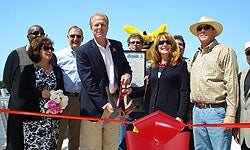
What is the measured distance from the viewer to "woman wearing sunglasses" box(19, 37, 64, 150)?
150 inches

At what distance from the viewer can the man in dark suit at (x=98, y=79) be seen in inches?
147

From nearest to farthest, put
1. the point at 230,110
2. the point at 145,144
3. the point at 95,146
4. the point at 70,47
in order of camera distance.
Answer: the point at 145,144 → the point at 230,110 → the point at 95,146 → the point at 70,47

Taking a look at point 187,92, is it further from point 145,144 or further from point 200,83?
point 145,144

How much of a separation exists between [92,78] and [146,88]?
31.2 inches

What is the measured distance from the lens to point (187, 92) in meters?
3.90

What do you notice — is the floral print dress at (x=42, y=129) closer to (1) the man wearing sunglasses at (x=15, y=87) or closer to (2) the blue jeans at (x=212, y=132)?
(1) the man wearing sunglasses at (x=15, y=87)

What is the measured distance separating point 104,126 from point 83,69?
0.76 m

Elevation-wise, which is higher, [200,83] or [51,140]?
[200,83]

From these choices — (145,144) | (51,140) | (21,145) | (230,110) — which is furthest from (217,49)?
(21,145)

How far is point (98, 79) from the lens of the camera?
3.79m

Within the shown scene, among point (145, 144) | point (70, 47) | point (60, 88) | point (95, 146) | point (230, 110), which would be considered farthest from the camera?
point (70, 47)

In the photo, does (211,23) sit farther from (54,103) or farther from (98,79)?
(54,103)

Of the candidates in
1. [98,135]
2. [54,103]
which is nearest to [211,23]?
[98,135]

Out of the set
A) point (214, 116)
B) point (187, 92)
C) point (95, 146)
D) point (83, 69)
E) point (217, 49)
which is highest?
point (217, 49)
